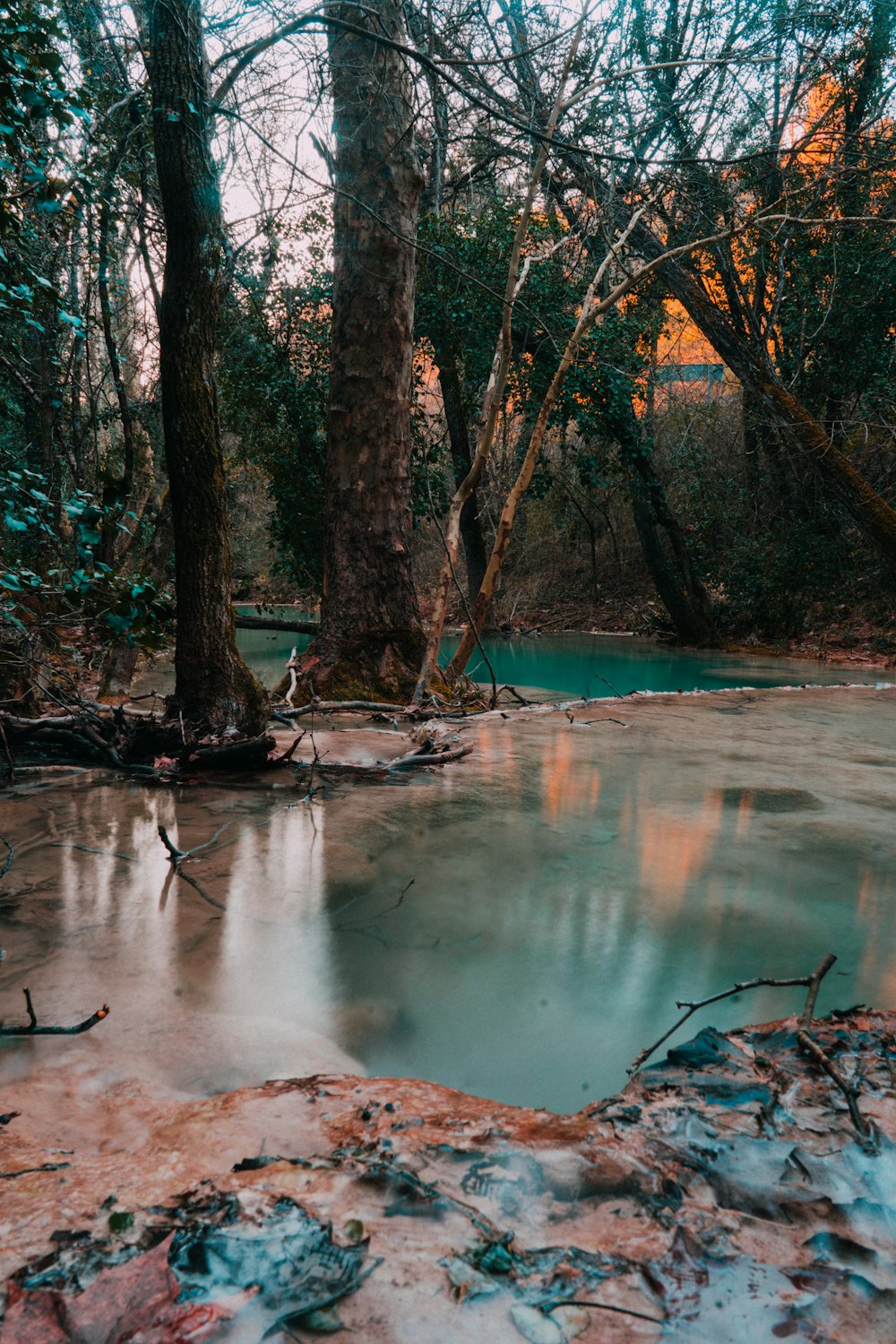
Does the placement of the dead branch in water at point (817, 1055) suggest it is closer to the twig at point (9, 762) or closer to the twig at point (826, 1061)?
the twig at point (826, 1061)

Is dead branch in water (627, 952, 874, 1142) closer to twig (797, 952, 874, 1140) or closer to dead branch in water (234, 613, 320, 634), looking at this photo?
twig (797, 952, 874, 1140)

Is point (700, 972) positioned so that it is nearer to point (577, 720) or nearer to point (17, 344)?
point (577, 720)

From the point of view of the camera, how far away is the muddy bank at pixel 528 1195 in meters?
1.21

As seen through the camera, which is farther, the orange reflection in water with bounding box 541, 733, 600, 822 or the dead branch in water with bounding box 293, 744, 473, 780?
the dead branch in water with bounding box 293, 744, 473, 780

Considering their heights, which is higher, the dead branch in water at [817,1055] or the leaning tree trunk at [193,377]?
the leaning tree trunk at [193,377]

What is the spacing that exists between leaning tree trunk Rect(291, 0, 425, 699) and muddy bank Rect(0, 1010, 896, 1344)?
5.29m

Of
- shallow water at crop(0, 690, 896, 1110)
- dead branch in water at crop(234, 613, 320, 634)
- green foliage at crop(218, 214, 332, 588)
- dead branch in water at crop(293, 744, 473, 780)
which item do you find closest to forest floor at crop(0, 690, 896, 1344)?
shallow water at crop(0, 690, 896, 1110)

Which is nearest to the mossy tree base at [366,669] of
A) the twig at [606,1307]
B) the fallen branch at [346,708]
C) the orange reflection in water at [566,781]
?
the fallen branch at [346,708]

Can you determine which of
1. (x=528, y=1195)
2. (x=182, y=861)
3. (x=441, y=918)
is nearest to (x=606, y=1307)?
(x=528, y=1195)

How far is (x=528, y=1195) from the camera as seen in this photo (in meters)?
1.52

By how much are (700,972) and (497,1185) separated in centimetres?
123

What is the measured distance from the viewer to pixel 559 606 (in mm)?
20578

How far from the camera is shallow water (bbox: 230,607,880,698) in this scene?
35.4 ft

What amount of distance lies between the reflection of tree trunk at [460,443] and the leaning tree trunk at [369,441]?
357 cm
